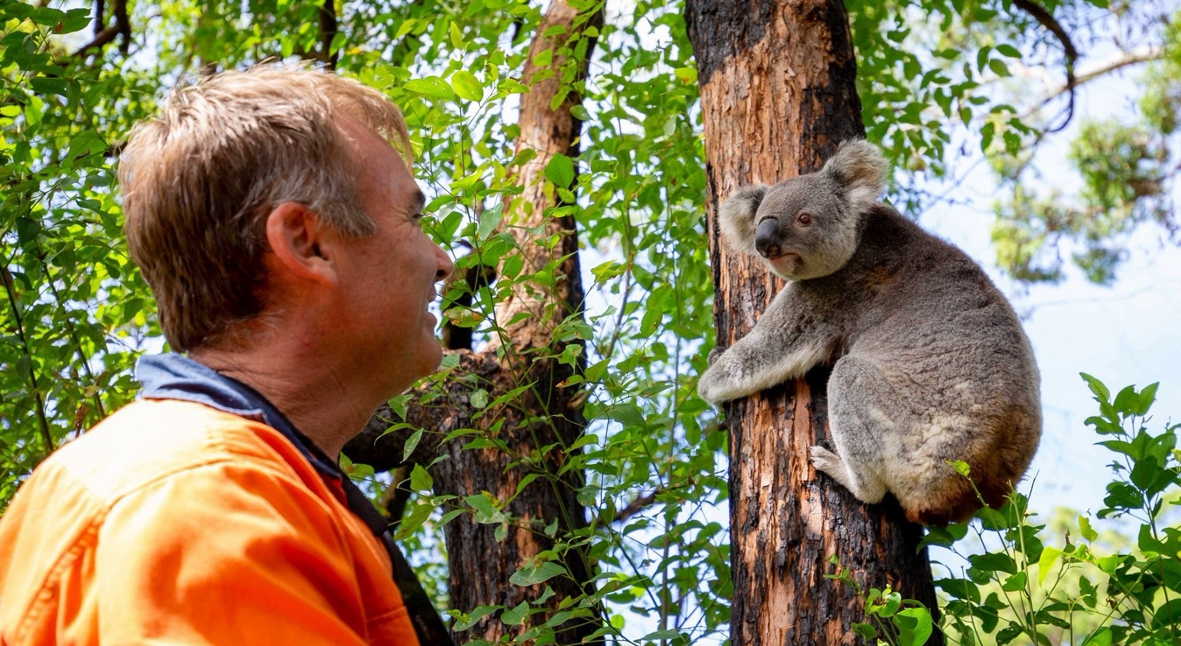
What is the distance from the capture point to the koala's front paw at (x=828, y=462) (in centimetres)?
277

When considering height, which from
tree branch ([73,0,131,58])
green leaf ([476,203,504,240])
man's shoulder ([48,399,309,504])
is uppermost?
tree branch ([73,0,131,58])

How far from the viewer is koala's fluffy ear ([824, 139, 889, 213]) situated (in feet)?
10.6

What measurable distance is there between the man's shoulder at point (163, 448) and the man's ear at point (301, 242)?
31cm

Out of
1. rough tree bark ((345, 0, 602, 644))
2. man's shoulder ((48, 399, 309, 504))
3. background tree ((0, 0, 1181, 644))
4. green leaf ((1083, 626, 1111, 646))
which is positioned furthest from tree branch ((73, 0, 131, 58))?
green leaf ((1083, 626, 1111, 646))

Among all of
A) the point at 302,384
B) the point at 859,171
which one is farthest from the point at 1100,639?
the point at 859,171

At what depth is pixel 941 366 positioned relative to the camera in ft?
10.5

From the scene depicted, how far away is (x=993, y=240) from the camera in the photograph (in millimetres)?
8406

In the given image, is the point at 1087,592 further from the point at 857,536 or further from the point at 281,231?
the point at 281,231

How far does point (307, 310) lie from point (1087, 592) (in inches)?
65.6

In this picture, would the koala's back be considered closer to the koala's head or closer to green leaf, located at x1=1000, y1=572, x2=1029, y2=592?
the koala's head

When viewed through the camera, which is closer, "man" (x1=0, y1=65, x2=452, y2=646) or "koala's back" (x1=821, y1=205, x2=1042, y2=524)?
"man" (x1=0, y1=65, x2=452, y2=646)

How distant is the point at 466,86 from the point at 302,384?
1.57 m

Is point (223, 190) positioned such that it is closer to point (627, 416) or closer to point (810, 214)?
point (627, 416)

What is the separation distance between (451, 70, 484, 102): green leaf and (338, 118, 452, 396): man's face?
Result: 1197 mm
